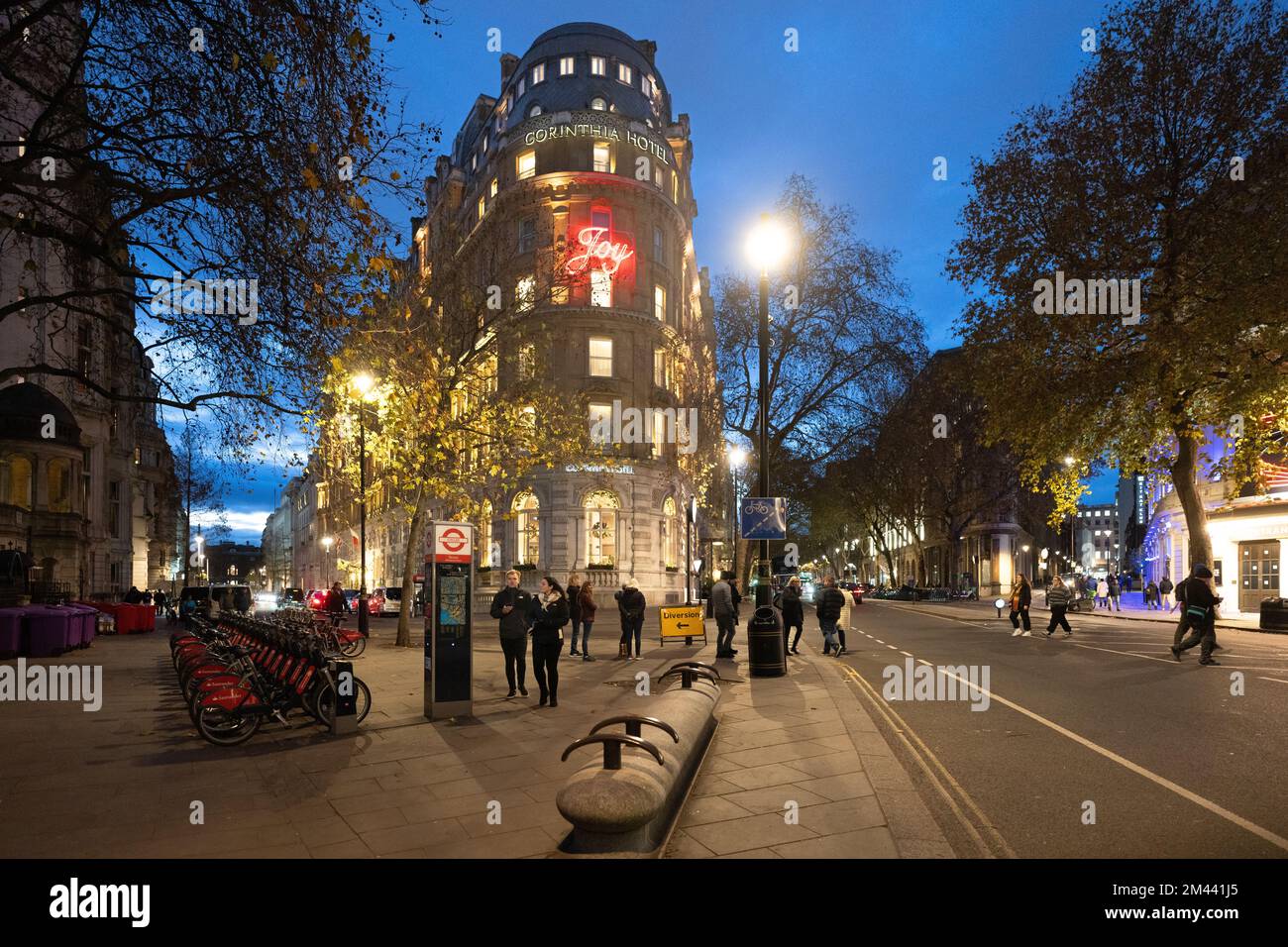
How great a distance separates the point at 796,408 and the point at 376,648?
20857mm

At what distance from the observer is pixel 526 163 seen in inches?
1886

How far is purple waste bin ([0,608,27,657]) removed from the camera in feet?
63.2

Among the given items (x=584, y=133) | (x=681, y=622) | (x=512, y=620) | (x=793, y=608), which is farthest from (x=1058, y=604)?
(x=584, y=133)

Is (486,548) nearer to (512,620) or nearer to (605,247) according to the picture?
(605,247)

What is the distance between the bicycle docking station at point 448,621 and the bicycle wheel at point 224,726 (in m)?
2.21

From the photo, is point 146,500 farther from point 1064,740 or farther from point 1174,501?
point 1064,740

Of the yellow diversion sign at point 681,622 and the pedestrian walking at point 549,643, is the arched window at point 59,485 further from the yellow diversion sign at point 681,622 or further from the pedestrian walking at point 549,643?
the pedestrian walking at point 549,643

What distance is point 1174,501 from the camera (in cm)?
4606

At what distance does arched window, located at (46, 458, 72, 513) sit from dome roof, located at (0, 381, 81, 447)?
108cm

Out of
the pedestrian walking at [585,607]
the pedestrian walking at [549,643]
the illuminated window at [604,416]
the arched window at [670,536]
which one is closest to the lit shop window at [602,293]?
the illuminated window at [604,416]

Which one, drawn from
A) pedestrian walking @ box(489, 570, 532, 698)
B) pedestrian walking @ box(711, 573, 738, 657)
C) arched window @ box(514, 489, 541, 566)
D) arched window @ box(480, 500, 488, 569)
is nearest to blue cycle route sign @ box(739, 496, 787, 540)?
pedestrian walking @ box(711, 573, 738, 657)

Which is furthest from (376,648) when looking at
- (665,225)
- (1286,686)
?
(665,225)

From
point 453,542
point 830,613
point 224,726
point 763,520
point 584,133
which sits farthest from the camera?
point 584,133

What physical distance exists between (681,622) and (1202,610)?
11.7m
